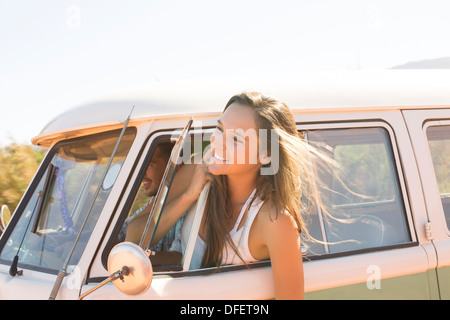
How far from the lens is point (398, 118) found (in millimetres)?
Result: 2623

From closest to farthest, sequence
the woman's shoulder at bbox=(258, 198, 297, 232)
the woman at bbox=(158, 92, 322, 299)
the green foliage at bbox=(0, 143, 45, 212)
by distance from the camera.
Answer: the woman's shoulder at bbox=(258, 198, 297, 232) → the woman at bbox=(158, 92, 322, 299) → the green foliage at bbox=(0, 143, 45, 212)

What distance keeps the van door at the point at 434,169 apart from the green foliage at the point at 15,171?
622cm

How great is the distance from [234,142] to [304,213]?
2.14ft

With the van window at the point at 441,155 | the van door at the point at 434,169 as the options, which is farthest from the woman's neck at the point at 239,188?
the van window at the point at 441,155

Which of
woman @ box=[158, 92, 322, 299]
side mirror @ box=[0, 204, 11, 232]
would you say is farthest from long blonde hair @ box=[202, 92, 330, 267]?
side mirror @ box=[0, 204, 11, 232]

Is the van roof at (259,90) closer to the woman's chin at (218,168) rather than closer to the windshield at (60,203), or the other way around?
the windshield at (60,203)

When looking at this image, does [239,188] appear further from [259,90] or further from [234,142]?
[259,90]

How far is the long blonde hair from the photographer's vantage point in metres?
2.29

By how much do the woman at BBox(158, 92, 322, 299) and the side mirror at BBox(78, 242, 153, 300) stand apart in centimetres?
A: 52

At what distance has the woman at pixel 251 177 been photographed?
2.27 metres

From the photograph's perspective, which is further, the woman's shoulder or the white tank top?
the white tank top

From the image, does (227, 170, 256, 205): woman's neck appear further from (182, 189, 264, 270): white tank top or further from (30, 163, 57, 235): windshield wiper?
(30, 163, 57, 235): windshield wiper

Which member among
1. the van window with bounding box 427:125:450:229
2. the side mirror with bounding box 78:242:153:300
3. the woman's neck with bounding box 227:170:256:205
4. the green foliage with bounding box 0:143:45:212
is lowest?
the side mirror with bounding box 78:242:153:300
